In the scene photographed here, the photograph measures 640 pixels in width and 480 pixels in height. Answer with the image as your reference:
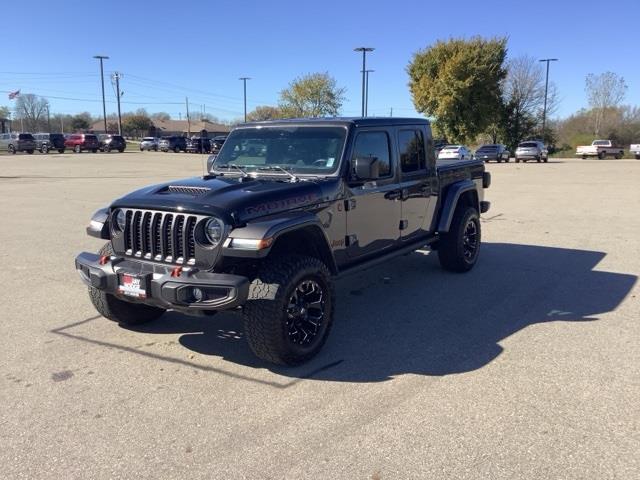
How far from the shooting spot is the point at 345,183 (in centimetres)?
488

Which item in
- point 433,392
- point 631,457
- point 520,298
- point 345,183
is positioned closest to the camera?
point 631,457

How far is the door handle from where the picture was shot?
18.1 ft

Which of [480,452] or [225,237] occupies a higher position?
[225,237]

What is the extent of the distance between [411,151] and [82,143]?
51.2 metres

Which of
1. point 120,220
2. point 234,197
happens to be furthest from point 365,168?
point 120,220

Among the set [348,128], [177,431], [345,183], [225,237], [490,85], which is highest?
[490,85]

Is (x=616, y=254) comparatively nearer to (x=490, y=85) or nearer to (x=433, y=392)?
(x=433, y=392)

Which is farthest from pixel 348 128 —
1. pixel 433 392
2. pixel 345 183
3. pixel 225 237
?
pixel 433 392

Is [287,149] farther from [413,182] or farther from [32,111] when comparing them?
[32,111]

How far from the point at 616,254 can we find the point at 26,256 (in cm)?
857

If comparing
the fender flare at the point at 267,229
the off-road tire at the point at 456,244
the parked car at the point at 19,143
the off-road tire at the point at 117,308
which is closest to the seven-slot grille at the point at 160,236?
the fender flare at the point at 267,229

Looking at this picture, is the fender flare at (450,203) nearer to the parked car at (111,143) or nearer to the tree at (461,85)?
the tree at (461,85)

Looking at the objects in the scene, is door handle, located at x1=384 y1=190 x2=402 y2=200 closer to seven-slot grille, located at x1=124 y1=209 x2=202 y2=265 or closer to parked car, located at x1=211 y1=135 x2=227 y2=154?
parked car, located at x1=211 y1=135 x2=227 y2=154

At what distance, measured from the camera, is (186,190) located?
4441 mm
